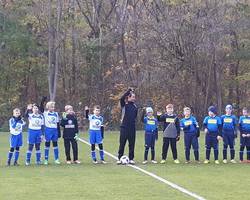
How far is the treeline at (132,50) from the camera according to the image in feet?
137

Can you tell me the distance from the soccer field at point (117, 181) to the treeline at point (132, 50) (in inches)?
937

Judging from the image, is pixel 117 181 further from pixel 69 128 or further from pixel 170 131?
pixel 170 131

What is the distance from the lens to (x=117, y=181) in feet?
46.8

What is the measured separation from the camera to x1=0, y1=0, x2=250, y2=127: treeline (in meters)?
41.9

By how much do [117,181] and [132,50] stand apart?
101ft

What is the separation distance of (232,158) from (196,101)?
2452 centimetres

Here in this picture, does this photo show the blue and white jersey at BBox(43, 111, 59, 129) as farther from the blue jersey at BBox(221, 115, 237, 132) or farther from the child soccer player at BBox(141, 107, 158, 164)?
the blue jersey at BBox(221, 115, 237, 132)

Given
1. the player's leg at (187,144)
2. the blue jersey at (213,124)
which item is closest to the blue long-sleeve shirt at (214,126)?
the blue jersey at (213,124)

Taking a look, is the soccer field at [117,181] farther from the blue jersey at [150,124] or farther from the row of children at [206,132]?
the blue jersey at [150,124]

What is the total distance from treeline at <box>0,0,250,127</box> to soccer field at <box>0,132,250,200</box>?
23.8 metres

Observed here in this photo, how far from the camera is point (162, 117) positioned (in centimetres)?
1898

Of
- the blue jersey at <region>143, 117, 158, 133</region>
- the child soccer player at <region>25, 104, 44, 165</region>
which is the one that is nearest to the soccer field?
the child soccer player at <region>25, 104, 44, 165</region>


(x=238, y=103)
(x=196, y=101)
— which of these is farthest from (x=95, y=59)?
(x=238, y=103)

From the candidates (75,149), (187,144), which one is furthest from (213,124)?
(75,149)
